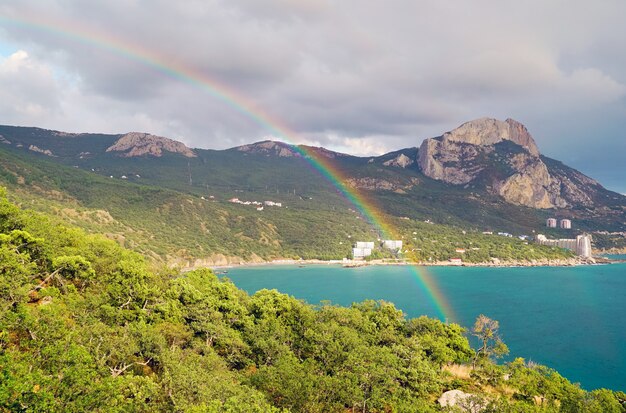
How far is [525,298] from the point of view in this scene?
74000mm

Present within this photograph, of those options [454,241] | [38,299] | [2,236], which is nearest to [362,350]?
[38,299]

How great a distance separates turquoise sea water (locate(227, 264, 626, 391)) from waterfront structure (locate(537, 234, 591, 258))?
26222 millimetres

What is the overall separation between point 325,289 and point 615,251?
16179cm

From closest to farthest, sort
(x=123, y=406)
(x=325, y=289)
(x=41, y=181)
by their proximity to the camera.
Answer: (x=123, y=406), (x=325, y=289), (x=41, y=181)

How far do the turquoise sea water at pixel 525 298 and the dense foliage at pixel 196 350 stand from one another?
19.8 metres

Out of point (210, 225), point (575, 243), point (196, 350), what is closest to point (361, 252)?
point (210, 225)

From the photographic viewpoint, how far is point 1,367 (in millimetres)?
10305

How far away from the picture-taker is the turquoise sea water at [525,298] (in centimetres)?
4216

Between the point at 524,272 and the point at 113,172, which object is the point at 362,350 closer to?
the point at 524,272

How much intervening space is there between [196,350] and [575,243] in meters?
177

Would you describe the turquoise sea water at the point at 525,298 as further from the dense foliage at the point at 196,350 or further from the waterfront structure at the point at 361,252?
the dense foliage at the point at 196,350

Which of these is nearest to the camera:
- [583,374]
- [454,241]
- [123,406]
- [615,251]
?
[123,406]

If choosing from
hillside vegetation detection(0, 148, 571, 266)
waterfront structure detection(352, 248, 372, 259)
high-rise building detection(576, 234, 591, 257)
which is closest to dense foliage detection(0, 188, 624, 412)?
hillside vegetation detection(0, 148, 571, 266)

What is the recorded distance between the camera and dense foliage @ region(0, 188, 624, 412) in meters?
11.8
